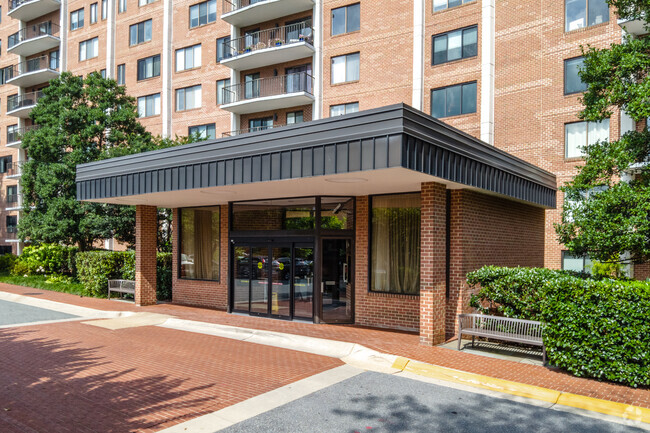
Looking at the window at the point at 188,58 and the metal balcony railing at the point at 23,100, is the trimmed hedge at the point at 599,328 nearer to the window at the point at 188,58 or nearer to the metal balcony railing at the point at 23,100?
the window at the point at 188,58

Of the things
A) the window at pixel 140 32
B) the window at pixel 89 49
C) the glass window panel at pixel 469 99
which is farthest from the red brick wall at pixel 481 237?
the window at pixel 89 49

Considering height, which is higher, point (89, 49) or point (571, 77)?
point (89, 49)

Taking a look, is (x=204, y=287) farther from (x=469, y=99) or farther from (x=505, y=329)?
(x=469, y=99)

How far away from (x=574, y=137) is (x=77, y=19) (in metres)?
38.7

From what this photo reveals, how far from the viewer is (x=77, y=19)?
39.8 metres

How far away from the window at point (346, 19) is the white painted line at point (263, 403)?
2285cm

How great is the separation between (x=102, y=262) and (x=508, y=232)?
588 inches

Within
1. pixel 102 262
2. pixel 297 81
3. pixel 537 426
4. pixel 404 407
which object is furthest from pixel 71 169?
pixel 537 426

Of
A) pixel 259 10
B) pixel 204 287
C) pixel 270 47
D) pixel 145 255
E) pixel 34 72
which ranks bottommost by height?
pixel 204 287

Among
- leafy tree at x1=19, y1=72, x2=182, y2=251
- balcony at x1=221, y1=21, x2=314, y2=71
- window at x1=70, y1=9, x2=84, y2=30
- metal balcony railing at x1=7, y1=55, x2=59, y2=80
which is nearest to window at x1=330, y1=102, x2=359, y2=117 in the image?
balcony at x1=221, y1=21, x2=314, y2=71

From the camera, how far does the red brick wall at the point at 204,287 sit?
15.5 meters

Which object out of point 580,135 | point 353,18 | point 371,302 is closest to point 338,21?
point 353,18

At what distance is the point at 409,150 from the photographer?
8.30m

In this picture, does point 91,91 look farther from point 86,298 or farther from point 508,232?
point 508,232
